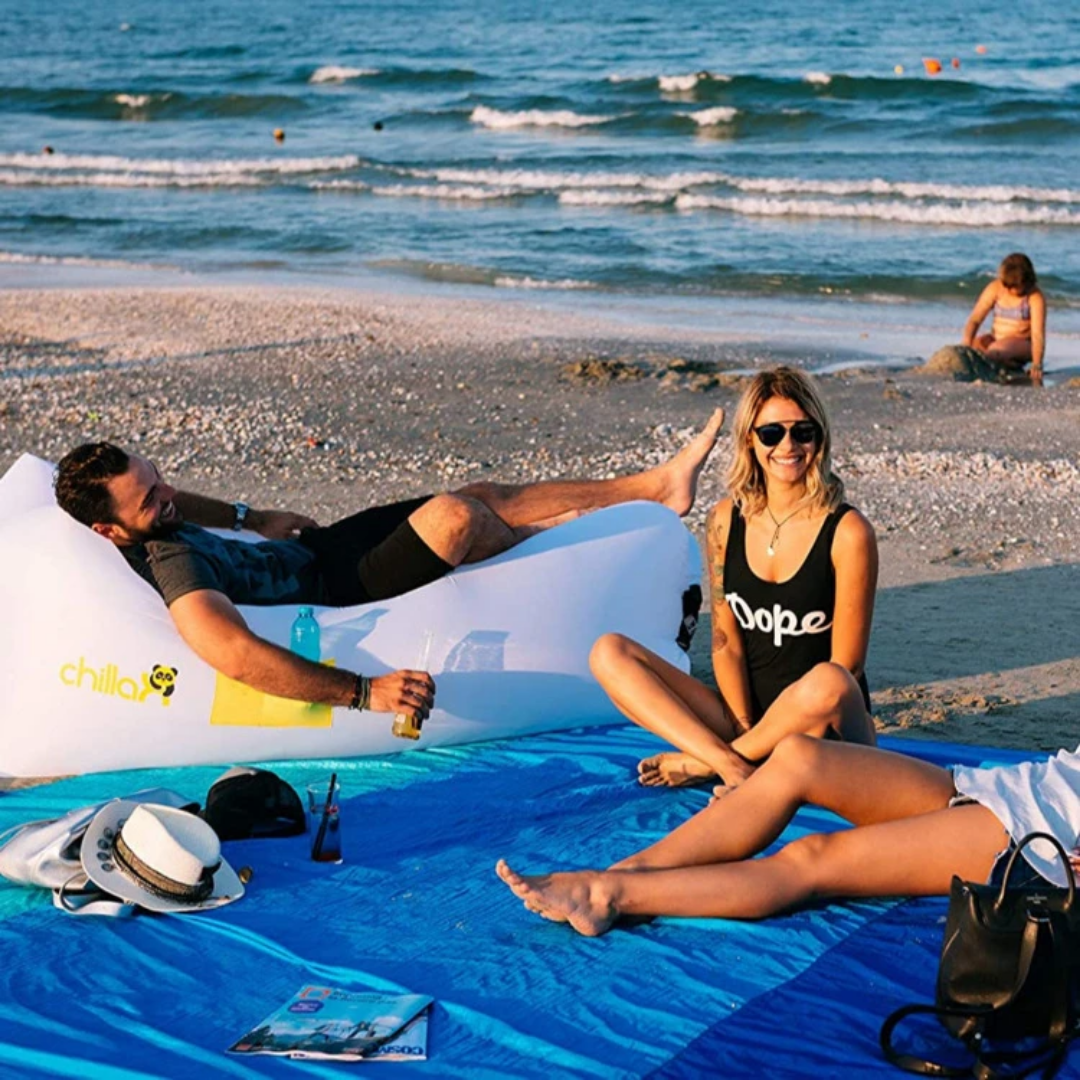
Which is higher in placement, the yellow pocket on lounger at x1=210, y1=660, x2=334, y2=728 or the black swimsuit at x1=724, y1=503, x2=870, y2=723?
the black swimsuit at x1=724, y1=503, x2=870, y2=723

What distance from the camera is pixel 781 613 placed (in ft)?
15.0

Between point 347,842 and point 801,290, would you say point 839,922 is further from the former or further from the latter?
point 801,290

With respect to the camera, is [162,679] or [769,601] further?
[162,679]

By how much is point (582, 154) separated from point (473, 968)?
2063 cm

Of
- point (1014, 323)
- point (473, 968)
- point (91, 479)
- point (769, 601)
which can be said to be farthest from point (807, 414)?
point (1014, 323)

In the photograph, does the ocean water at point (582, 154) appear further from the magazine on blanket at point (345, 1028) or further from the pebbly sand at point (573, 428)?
the magazine on blanket at point (345, 1028)

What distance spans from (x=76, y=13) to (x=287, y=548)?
177 feet

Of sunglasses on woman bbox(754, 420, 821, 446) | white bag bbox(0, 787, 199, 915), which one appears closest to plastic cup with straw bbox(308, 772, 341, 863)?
white bag bbox(0, 787, 199, 915)

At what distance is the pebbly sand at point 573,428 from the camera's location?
637 centimetres

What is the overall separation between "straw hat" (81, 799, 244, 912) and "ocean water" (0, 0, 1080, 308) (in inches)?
454

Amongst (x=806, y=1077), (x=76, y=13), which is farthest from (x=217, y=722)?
(x=76, y=13)

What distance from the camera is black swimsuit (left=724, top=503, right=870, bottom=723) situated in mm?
4480

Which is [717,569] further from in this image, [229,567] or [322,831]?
[229,567]

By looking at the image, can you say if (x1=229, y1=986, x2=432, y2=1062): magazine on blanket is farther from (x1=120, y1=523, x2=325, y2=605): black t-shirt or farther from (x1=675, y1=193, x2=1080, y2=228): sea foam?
(x1=675, y1=193, x2=1080, y2=228): sea foam
